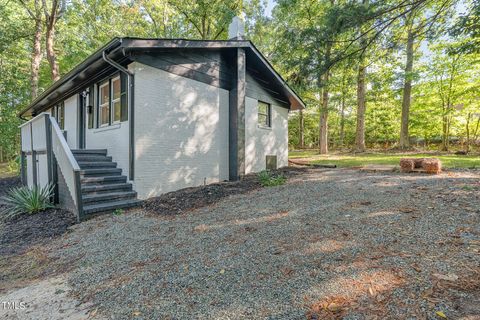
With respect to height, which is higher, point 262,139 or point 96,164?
point 262,139

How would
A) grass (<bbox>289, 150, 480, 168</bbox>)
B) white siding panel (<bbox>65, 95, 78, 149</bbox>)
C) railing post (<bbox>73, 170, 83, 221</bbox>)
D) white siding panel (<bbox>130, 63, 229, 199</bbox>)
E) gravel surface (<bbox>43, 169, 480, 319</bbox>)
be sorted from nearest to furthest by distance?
gravel surface (<bbox>43, 169, 480, 319</bbox>) → railing post (<bbox>73, 170, 83, 221</bbox>) → white siding panel (<bbox>130, 63, 229, 199</bbox>) → grass (<bbox>289, 150, 480, 168</bbox>) → white siding panel (<bbox>65, 95, 78, 149</bbox>)

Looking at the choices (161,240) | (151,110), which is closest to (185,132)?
(151,110)

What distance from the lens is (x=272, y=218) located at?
409 centimetres

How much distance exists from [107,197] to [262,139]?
6067mm

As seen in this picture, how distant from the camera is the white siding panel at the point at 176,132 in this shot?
249 inches

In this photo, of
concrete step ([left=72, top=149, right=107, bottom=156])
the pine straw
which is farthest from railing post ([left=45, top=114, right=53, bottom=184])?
the pine straw

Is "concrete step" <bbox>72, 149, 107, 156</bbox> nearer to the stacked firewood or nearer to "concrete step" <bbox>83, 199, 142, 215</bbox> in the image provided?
"concrete step" <bbox>83, 199, 142, 215</bbox>

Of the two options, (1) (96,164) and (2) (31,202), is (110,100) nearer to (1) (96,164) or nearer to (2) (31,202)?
(1) (96,164)

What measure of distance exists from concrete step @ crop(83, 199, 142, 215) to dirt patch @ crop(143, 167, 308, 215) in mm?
275

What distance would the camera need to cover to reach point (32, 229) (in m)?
4.95

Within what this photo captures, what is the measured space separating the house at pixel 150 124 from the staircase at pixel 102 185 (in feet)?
0.07

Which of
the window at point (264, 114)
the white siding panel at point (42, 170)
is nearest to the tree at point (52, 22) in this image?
the white siding panel at point (42, 170)

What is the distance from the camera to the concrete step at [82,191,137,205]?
5348 mm

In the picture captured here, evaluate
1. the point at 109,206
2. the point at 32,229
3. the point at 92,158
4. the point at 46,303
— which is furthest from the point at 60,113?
the point at 46,303
